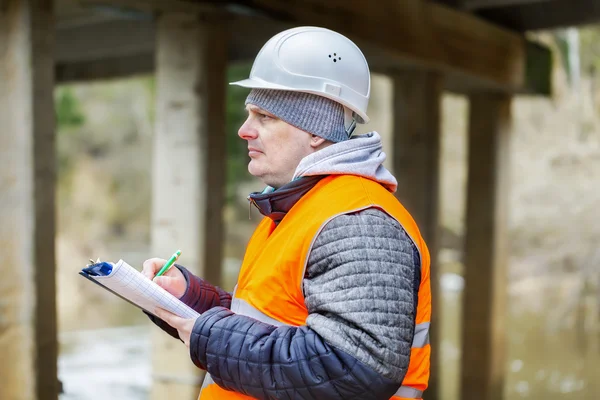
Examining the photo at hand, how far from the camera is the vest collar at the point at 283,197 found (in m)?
1.73

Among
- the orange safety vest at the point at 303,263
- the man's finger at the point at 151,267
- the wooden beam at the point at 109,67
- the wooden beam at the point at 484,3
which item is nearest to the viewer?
the orange safety vest at the point at 303,263

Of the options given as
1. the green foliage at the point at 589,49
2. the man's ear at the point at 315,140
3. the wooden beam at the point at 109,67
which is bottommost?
the man's ear at the point at 315,140

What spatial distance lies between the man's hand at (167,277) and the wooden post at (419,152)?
14.0 feet

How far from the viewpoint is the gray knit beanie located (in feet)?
5.79

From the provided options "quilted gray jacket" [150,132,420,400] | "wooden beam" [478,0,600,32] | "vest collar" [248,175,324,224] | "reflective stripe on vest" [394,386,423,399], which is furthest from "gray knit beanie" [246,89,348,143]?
"wooden beam" [478,0,600,32]

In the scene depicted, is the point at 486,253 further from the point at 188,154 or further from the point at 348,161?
the point at 348,161

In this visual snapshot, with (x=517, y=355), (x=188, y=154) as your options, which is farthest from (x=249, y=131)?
(x=517, y=355)

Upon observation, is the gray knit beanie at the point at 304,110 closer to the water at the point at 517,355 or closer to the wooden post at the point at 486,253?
the water at the point at 517,355

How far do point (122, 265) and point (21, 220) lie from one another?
179cm

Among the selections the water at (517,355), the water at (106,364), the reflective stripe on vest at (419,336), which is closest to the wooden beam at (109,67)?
the water at (106,364)

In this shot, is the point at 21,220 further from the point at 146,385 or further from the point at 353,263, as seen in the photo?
the point at 146,385

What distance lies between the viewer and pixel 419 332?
1.74 m

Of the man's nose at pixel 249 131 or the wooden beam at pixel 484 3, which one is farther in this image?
the wooden beam at pixel 484 3

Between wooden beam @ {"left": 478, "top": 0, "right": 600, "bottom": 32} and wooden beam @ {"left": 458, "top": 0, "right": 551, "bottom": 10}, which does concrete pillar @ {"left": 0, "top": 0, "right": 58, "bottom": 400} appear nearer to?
wooden beam @ {"left": 458, "top": 0, "right": 551, "bottom": 10}
